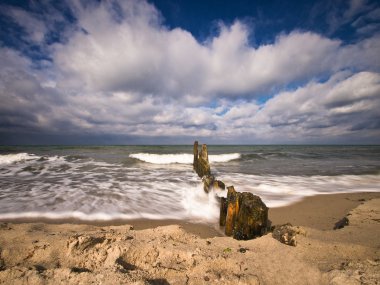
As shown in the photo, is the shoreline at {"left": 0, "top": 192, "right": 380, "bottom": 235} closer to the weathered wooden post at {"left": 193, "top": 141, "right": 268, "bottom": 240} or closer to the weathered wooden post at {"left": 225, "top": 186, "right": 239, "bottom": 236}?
the weathered wooden post at {"left": 225, "top": 186, "right": 239, "bottom": 236}

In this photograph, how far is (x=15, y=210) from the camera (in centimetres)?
568

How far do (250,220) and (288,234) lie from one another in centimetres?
71

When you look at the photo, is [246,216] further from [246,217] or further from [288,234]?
[288,234]

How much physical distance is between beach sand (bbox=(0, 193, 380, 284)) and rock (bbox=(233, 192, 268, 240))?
360 millimetres

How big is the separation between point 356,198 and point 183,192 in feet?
20.4

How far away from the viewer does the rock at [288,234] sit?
2.86 meters

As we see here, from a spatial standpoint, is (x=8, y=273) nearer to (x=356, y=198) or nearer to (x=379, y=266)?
(x=379, y=266)

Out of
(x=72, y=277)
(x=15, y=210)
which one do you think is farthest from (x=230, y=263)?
(x=15, y=210)

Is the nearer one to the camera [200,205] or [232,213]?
[232,213]

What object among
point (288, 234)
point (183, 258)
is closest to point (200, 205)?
point (288, 234)

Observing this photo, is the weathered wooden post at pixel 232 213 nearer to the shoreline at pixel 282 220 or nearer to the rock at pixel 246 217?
the rock at pixel 246 217

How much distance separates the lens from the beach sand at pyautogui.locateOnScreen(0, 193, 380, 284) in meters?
2.18

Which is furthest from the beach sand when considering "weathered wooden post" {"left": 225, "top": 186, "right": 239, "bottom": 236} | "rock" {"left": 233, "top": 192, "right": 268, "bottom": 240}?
"weathered wooden post" {"left": 225, "top": 186, "right": 239, "bottom": 236}

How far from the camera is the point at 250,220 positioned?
355cm
